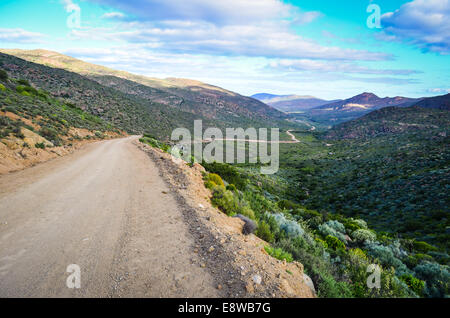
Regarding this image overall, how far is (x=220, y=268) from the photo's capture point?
14.8 ft

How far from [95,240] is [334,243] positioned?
899 centimetres

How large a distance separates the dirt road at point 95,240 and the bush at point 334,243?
263 inches

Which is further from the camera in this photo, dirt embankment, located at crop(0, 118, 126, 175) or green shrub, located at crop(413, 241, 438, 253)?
dirt embankment, located at crop(0, 118, 126, 175)

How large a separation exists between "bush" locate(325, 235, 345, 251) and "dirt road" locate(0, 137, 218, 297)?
6675 millimetres

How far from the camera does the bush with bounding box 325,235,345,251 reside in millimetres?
9123

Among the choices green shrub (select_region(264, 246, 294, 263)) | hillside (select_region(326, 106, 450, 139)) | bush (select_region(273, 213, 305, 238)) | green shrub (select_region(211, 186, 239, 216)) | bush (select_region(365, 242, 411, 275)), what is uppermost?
hillside (select_region(326, 106, 450, 139))

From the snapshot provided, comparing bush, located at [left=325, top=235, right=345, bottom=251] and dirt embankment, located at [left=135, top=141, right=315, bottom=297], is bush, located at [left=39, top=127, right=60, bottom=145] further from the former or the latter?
bush, located at [left=325, top=235, right=345, bottom=251]

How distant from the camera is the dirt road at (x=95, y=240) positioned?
394 centimetres

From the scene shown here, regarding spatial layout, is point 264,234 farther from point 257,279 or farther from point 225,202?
point 257,279

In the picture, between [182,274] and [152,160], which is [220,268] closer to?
[182,274]

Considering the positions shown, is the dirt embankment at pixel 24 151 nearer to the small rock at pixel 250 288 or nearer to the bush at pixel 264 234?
the bush at pixel 264 234

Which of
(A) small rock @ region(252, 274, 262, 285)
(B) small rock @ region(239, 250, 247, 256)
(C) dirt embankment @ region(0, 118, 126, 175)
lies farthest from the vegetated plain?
(A) small rock @ region(252, 274, 262, 285)

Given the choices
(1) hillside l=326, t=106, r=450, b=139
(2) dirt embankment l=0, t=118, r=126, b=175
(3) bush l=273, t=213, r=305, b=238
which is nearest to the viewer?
(3) bush l=273, t=213, r=305, b=238

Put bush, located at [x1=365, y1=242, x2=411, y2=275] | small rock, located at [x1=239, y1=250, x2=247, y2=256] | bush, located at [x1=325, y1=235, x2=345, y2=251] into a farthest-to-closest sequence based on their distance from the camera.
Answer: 1. bush, located at [x1=325, y1=235, x2=345, y2=251]
2. bush, located at [x1=365, y1=242, x2=411, y2=275]
3. small rock, located at [x1=239, y1=250, x2=247, y2=256]
